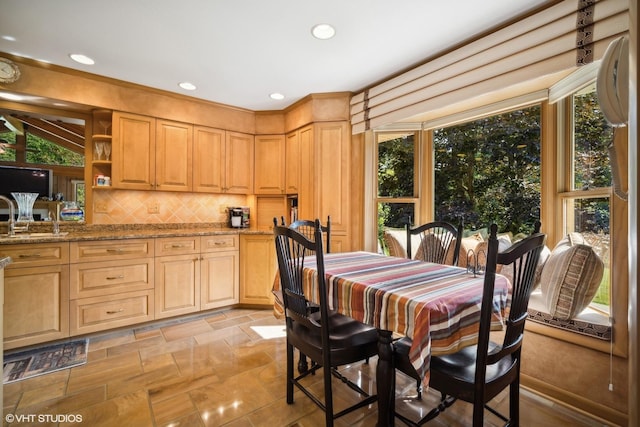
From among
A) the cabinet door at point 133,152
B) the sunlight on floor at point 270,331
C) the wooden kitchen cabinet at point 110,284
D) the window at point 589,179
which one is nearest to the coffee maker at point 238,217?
the cabinet door at point 133,152

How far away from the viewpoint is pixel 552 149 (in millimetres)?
2195

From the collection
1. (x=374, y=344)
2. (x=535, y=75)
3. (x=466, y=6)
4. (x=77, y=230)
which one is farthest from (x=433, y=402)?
(x=77, y=230)

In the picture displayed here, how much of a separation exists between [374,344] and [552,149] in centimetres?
199

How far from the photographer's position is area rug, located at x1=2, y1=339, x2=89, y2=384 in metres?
2.06

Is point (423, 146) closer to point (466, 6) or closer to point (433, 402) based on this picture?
point (466, 6)

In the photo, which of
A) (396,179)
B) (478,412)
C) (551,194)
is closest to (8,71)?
(396,179)

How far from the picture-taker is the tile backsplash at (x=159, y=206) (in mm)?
3168

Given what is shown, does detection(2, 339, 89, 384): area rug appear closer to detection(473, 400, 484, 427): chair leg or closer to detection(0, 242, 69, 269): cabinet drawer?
detection(0, 242, 69, 269): cabinet drawer

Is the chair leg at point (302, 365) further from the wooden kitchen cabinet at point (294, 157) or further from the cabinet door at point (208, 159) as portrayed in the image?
the cabinet door at point (208, 159)

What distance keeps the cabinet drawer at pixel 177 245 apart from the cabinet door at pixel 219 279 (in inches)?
6.0

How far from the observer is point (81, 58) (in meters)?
2.56

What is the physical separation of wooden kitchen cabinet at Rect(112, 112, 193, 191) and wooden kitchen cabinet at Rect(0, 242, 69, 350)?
919 mm

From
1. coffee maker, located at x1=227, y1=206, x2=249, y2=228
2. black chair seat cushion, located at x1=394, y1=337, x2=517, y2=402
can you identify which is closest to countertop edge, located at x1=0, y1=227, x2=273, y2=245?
coffee maker, located at x1=227, y1=206, x2=249, y2=228

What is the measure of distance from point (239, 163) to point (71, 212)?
1.81 meters
